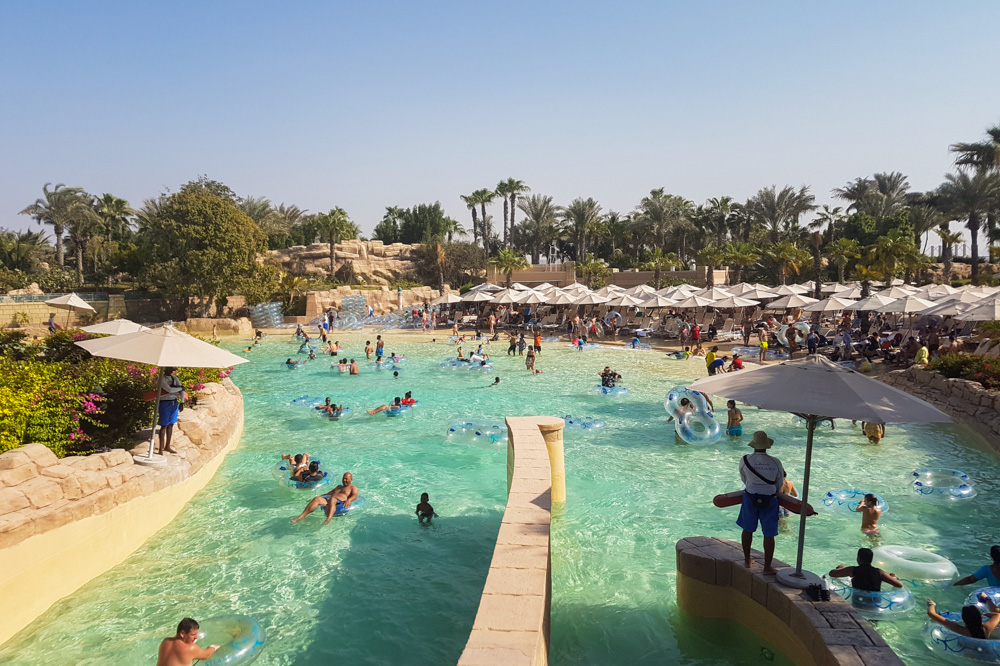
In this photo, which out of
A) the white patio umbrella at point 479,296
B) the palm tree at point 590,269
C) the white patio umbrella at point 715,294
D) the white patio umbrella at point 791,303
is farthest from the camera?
the palm tree at point 590,269

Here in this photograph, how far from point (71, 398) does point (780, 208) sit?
5530cm

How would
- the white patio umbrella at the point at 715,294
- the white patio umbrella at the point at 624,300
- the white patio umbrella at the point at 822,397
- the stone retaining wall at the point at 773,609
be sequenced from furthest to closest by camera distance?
the white patio umbrella at the point at 624,300, the white patio umbrella at the point at 715,294, the white patio umbrella at the point at 822,397, the stone retaining wall at the point at 773,609

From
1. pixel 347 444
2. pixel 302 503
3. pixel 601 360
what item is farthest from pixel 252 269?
pixel 302 503

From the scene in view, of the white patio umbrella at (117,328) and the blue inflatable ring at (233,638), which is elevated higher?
the white patio umbrella at (117,328)

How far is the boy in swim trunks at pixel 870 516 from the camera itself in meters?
7.86

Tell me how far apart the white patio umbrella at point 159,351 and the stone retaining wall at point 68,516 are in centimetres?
52

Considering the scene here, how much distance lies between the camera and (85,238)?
4794 cm

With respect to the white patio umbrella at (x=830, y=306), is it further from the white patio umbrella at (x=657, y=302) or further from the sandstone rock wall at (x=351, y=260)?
the sandstone rock wall at (x=351, y=260)

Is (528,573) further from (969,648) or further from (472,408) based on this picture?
(472,408)

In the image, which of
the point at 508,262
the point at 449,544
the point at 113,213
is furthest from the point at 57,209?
the point at 449,544

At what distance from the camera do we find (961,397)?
1308 cm

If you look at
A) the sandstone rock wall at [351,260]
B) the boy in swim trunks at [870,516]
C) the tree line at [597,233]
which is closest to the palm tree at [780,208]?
the tree line at [597,233]

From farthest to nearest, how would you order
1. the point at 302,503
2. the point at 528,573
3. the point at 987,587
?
the point at 302,503 → the point at 987,587 → the point at 528,573

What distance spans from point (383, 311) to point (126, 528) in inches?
1434
